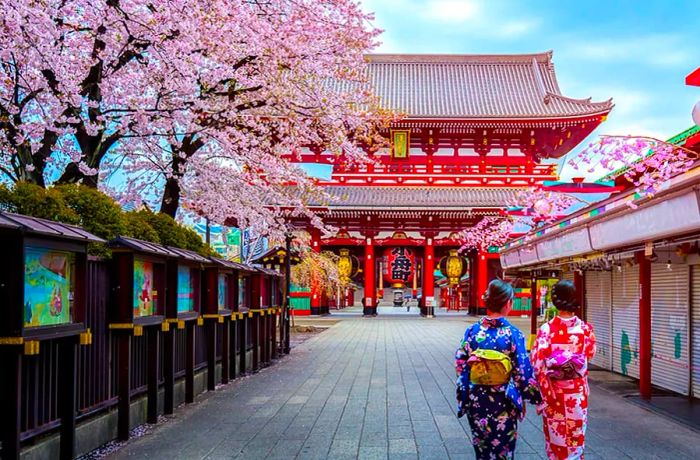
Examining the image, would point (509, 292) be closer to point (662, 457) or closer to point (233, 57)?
point (662, 457)

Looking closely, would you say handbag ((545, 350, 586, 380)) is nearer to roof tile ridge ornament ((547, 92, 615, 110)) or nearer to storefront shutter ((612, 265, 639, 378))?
storefront shutter ((612, 265, 639, 378))

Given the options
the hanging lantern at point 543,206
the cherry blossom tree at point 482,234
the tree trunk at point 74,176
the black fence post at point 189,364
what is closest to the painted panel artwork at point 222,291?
the black fence post at point 189,364

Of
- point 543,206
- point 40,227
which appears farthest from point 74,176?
point 543,206

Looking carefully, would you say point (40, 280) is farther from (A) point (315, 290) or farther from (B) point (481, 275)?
(B) point (481, 275)

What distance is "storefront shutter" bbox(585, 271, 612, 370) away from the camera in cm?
1310

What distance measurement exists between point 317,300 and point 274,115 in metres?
23.7

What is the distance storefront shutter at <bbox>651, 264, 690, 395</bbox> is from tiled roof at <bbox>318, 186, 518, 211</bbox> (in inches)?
846

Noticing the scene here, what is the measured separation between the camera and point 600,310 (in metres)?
13.5

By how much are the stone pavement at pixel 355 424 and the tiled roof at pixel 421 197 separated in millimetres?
19786

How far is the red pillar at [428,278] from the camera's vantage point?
35344 millimetres

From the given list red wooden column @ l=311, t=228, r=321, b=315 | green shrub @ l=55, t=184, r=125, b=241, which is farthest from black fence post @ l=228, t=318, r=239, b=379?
red wooden column @ l=311, t=228, r=321, b=315

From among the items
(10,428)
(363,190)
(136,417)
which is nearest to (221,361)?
(136,417)

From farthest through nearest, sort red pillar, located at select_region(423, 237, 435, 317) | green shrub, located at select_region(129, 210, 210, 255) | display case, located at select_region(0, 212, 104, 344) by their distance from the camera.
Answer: red pillar, located at select_region(423, 237, 435, 317), green shrub, located at select_region(129, 210, 210, 255), display case, located at select_region(0, 212, 104, 344)

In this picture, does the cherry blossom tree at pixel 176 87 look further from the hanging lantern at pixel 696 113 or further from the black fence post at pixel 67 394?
the hanging lantern at pixel 696 113
